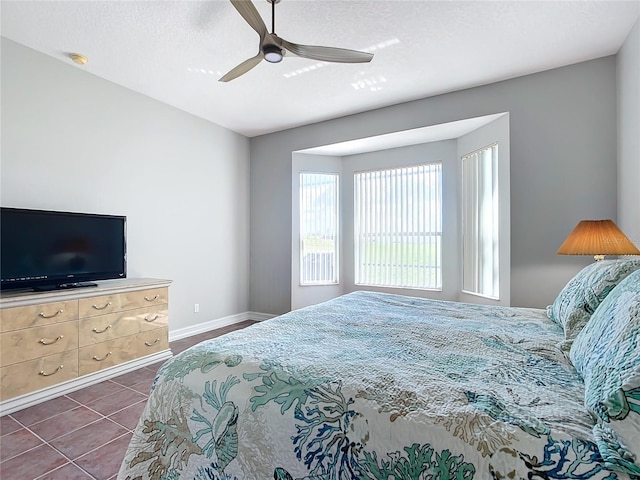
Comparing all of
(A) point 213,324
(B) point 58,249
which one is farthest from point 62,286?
(A) point 213,324

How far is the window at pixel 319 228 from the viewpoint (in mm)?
4746

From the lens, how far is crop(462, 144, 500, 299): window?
350cm

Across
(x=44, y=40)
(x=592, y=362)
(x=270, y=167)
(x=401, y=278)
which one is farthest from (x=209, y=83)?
(x=592, y=362)

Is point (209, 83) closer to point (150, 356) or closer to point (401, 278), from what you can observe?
point (150, 356)

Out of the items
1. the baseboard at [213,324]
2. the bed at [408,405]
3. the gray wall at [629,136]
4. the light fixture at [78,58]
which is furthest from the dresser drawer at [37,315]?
the gray wall at [629,136]

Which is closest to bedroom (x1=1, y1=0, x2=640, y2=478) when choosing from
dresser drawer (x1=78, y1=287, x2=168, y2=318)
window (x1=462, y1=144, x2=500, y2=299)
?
window (x1=462, y1=144, x2=500, y2=299)

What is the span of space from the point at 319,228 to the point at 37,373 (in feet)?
11.3

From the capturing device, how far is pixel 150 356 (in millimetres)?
3186

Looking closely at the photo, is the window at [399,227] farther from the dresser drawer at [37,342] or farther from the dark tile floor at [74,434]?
the dresser drawer at [37,342]

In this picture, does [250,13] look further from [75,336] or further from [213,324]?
[213,324]

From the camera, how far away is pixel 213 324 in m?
4.43

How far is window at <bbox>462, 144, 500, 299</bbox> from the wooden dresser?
3.56 m

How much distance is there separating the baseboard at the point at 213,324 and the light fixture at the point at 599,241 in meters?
3.87

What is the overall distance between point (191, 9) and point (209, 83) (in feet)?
3.59
